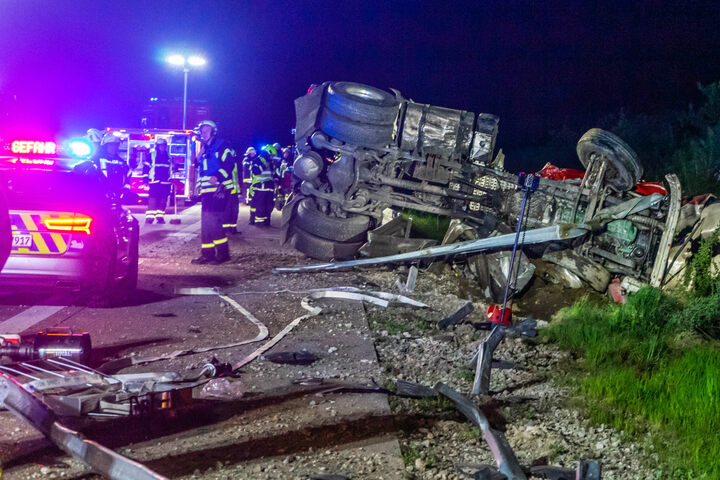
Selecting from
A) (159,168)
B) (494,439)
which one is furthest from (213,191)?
(494,439)

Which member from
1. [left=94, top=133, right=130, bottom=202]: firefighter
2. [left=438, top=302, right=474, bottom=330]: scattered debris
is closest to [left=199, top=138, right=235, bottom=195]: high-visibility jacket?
[left=94, top=133, right=130, bottom=202]: firefighter

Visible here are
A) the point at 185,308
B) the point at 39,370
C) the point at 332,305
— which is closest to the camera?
the point at 39,370

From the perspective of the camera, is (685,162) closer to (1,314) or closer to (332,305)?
(332,305)

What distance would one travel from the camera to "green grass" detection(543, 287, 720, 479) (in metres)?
4.12

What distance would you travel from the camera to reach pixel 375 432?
13.6ft

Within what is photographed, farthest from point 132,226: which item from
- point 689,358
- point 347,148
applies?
point 689,358

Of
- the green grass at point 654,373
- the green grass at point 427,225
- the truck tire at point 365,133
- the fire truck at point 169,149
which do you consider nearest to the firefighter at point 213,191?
the truck tire at point 365,133

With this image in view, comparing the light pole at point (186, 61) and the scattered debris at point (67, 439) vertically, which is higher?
the light pole at point (186, 61)

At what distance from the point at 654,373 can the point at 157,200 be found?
1159cm

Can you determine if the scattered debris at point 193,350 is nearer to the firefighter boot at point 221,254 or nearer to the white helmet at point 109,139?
the firefighter boot at point 221,254

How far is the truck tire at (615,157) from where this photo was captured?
8.14 metres

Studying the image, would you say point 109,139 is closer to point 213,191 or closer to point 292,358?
point 213,191

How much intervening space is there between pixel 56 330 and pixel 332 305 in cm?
346

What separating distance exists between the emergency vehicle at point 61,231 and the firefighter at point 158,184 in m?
7.71
